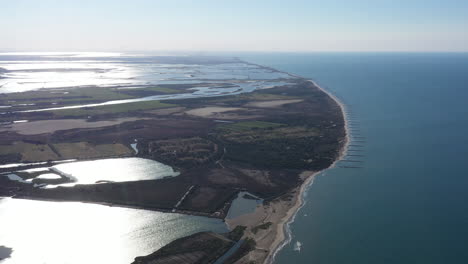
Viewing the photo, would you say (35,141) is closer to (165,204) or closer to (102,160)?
(102,160)

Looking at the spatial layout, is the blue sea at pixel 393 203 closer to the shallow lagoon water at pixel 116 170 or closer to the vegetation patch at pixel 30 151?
the shallow lagoon water at pixel 116 170

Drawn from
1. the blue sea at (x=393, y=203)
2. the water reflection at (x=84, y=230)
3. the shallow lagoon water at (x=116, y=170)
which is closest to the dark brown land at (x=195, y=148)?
the water reflection at (x=84, y=230)

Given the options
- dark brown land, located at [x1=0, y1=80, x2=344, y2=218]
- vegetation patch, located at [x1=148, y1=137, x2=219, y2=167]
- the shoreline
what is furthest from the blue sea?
vegetation patch, located at [x1=148, y1=137, x2=219, y2=167]

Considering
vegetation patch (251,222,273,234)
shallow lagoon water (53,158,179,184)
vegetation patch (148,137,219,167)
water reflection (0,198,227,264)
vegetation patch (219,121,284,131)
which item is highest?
vegetation patch (219,121,284,131)

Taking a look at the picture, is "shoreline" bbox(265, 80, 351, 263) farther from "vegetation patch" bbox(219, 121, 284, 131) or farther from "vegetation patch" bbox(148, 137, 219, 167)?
"vegetation patch" bbox(148, 137, 219, 167)

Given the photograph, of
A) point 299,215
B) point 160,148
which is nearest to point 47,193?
point 160,148

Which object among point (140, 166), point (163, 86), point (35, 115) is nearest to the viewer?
point (140, 166)
